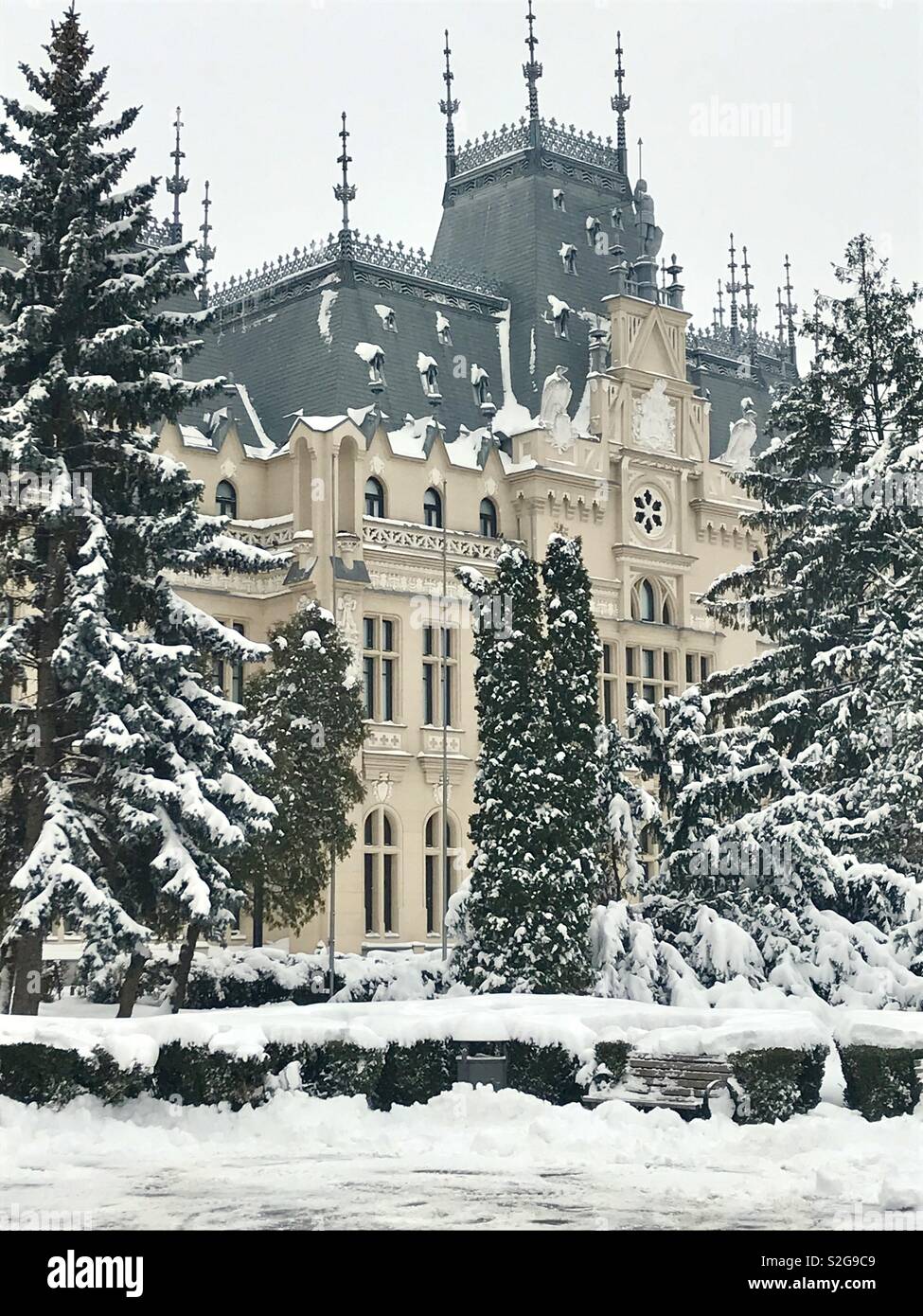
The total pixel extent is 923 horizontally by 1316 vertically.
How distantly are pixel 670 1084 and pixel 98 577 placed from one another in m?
10.3

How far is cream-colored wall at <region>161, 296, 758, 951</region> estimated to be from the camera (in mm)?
45500

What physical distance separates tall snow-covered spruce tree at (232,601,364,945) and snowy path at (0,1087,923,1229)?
15.5 metres

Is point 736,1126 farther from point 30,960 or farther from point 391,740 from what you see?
point 391,740

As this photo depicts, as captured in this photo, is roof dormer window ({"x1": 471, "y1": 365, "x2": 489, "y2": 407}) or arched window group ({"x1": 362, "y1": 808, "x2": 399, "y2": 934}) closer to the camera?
arched window group ({"x1": 362, "y1": 808, "x2": 399, "y2": 934})

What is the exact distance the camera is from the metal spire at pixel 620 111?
59000 millimetres

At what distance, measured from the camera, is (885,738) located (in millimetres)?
31172

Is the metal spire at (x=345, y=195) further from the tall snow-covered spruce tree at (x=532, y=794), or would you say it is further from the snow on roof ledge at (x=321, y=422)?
the tall snow-covered spruce tree at (x=532, y=794)

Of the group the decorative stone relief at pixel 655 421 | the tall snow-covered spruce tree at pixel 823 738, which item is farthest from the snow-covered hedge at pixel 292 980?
the decorative stone relief at pixel 655 421

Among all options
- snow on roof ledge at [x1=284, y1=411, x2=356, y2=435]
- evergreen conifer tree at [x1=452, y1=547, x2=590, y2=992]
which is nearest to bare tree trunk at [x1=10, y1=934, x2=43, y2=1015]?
evergreen conifer tree at [x1=452, y1=547, x2=590, y2=992]

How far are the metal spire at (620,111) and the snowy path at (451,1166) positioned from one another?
43463 mm

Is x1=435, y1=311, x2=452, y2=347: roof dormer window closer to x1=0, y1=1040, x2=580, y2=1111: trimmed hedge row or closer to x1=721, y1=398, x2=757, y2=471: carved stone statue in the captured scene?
x1=721, y1=398, x2=757, y2=471: carved stone statue

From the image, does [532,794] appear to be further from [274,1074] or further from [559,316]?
[559,316]

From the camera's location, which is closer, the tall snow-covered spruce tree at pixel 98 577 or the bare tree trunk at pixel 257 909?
the tall snow-covered spruce tree at pixel 98 577

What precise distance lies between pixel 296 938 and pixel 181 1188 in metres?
27.7
